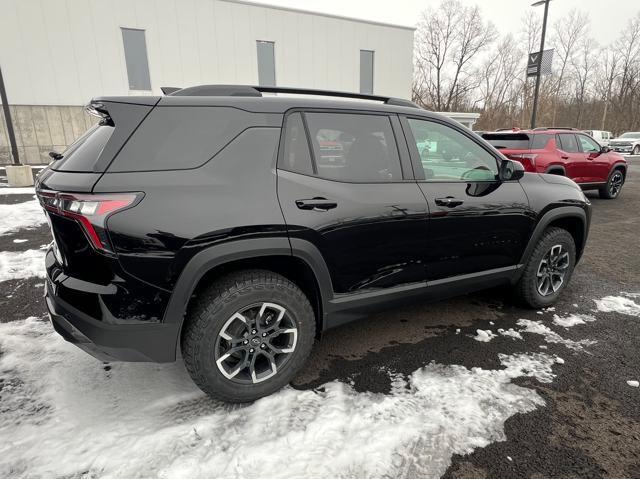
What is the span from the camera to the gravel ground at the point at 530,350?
2.00 meters

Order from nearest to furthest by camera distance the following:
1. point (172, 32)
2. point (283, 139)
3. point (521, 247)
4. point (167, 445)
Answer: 1. point (167, 445)
2. point (283, 139)
3. point (521, 247)
4. point (172, 32)

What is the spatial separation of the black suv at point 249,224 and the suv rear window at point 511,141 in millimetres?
6523

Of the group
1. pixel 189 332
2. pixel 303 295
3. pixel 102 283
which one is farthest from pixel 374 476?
pixel 102 283

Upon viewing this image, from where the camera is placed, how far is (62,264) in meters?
2.15

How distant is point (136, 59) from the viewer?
19.3 m

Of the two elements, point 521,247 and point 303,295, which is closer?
point 303,295

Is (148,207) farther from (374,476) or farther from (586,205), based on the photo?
(586,205)

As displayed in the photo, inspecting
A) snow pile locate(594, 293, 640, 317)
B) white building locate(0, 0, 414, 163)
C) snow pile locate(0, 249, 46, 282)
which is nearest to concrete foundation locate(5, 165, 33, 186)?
snow pile locate(0, 249, 46, 282)

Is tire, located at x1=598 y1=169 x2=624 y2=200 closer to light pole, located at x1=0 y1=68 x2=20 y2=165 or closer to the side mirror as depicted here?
the side mirror

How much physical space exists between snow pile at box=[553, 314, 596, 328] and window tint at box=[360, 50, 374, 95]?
23441mm

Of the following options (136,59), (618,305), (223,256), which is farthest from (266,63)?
(223,256)

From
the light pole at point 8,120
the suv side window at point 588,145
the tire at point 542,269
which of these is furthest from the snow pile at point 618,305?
the light pole at point 8,120

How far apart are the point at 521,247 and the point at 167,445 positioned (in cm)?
303

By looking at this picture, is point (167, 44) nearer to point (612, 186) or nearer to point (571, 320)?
point (612, 186)
